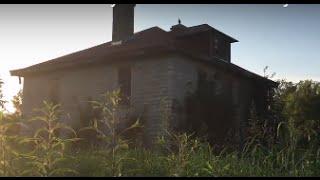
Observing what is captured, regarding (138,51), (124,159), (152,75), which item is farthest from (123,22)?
(124,159)

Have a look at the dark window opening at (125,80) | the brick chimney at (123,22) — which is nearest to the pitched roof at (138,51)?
the brick chimney at (123,22)

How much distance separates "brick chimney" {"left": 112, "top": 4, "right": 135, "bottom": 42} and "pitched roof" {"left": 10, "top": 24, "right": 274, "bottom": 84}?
0.35m

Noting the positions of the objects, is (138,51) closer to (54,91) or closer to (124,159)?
(54,91)

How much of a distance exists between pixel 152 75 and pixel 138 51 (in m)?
1.08

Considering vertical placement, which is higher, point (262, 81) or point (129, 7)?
point (129, 7)

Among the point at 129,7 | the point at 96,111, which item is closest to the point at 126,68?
the point at 96,111

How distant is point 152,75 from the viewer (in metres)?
17.4

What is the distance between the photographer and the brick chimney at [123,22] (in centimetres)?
2100

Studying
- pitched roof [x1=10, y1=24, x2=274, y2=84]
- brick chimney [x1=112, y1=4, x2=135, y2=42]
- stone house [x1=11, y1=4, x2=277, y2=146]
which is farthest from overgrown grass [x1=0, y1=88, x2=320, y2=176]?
brick chimney [x1=112, y1=4, x2=135, y2=42]

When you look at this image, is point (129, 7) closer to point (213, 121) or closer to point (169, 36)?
point (169, 36)

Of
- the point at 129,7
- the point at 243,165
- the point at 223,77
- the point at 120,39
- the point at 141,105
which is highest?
the point at 129,7

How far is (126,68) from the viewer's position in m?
18.6

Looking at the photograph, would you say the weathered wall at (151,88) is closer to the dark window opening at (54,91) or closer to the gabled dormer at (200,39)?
the dark window opening at (54,91)

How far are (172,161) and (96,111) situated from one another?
1291cm
